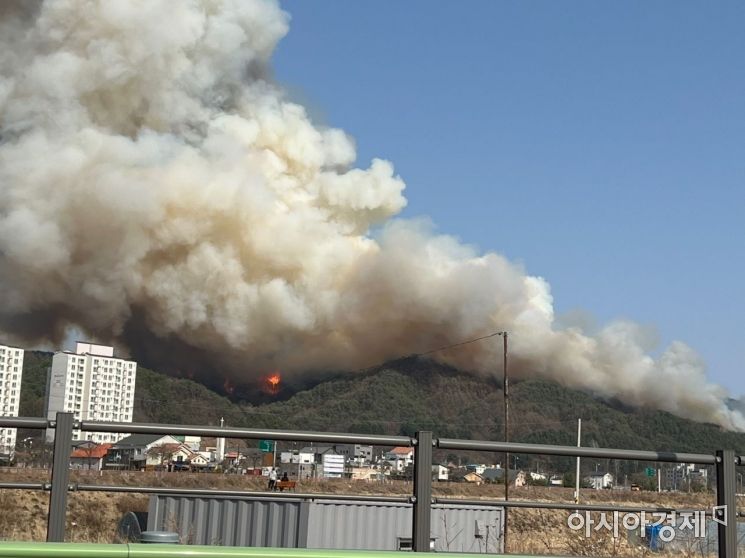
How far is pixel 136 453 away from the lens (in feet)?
446

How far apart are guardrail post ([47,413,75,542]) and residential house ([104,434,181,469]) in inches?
4364

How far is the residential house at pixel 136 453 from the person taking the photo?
120131 mm

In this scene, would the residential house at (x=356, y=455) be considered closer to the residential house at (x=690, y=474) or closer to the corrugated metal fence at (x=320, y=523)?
the residential house at (x=690, y=474)

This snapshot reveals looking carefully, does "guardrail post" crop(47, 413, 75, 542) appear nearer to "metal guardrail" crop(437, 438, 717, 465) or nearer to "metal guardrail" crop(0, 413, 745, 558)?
"metal guardrail" crop(0, 413, 745, 558)

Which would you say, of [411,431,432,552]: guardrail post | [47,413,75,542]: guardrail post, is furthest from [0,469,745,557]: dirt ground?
[47,413,75,542]: guardrail post

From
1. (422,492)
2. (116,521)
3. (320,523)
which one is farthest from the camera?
(116,521)

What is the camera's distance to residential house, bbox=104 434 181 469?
12013cm

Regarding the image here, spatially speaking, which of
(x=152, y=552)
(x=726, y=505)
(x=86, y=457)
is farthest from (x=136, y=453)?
(x=152, y=552)

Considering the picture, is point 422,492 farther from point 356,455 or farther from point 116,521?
point 356,455

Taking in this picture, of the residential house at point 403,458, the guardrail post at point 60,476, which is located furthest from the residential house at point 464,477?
the guardrail post at point 60,476

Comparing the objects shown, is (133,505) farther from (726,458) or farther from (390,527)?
(726,458)

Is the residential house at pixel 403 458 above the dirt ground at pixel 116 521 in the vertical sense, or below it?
above

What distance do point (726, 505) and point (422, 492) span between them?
280 centimetres

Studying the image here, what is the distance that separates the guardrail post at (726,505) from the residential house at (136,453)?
11072cm
